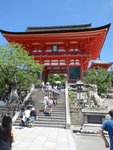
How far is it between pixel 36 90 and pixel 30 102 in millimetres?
4564

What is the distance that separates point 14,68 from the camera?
24.7 m

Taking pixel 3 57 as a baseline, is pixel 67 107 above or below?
below

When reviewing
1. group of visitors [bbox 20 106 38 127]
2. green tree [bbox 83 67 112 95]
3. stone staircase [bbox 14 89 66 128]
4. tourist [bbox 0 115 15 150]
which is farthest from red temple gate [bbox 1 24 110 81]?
tourist [bbox 0 115 15 150]

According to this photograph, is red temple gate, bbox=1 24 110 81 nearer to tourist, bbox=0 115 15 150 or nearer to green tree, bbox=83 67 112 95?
green tree, bbox=83 67 112 95

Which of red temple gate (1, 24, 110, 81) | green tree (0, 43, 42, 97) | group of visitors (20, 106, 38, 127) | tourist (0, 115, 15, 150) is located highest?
red temple gate (1, 24, 110, 81)

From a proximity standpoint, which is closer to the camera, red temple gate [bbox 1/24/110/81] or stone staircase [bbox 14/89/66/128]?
stone staircase [bbox 14/89/66/128]

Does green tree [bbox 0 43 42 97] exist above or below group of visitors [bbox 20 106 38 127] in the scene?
above

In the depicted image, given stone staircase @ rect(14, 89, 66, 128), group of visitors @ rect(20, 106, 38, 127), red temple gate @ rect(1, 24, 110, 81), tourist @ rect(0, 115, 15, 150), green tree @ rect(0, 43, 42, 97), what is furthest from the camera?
red temple gate @ rect(1, 24, 110, 81)

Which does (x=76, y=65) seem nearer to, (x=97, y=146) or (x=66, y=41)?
(x=66, y=41)

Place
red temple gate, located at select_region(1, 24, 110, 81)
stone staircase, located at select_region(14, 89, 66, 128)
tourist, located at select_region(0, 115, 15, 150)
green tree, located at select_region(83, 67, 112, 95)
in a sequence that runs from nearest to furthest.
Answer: tourist, located at select_region(0, 115, 15, 150)
stone staircase, located at select_region(14, 89, 66, 128)
green tree, located at select_region(83, 67, 112, 95)
red temple gate, located at select_region(1, 24, 110, 81)

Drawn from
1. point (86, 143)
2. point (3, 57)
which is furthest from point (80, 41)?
point (86, 143)

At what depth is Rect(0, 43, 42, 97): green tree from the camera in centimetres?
2472

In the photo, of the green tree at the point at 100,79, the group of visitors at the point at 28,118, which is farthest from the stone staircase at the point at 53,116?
the green tree at the point at 100,79

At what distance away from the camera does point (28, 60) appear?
25.3 m
